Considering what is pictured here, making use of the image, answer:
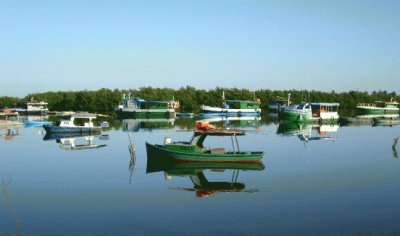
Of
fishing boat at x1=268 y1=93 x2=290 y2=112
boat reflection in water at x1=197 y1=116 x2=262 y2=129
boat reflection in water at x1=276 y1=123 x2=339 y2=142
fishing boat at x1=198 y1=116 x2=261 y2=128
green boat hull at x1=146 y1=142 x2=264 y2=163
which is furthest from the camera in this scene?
fishing boat at x1=268 y1=93 x2=290 y2=112

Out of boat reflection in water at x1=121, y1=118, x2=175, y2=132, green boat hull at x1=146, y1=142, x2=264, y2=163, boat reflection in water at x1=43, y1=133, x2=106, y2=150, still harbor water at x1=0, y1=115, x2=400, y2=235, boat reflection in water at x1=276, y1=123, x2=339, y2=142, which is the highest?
green boat hull at x1=146, y1=142, x2=264, y2=163

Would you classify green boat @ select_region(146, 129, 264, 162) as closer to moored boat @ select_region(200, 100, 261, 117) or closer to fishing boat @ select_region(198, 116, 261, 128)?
fishing boat @ select_region(198, 116, 261, 128)

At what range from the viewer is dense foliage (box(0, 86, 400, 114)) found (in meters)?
139

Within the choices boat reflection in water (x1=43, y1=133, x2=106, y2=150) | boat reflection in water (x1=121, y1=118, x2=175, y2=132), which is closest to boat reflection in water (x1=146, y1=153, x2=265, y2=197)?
boat reflection in water (x1=43, y1=133, x2=106, y2=150)

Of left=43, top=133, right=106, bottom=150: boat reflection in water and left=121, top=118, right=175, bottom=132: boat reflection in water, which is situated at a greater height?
left=121, top=118, right=175, bottom=132: boat reflection in water

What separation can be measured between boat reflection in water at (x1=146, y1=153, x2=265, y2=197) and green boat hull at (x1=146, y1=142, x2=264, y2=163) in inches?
11.5

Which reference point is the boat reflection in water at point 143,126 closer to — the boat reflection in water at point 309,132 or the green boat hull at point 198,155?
the boat reflection in water at point 309,132

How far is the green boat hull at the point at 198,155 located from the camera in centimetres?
3164

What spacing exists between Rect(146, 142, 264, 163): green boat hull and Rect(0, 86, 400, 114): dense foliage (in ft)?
335

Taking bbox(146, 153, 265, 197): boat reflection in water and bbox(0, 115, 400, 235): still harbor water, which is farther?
bbox(146, 153, 265, 197): boat reflection in water

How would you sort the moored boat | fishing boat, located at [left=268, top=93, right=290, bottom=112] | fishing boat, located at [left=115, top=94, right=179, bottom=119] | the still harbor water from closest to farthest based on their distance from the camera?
the still harbor water
fishing boat, located at [left=115, top=94, right=179, bottom=119]
the moored boat
fishing boat, located at [left=268, top=93, right=290, bottom=112]

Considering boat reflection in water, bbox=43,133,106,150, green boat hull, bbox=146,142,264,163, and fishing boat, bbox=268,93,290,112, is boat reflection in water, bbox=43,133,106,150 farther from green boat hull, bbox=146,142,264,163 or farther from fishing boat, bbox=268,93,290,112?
fishing boat, bbox=268,93,290,112

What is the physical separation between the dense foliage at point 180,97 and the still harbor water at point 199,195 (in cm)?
9921

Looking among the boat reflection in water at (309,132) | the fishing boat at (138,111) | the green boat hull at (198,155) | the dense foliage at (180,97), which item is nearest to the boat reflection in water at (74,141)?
the green boat hull at (198,155)
